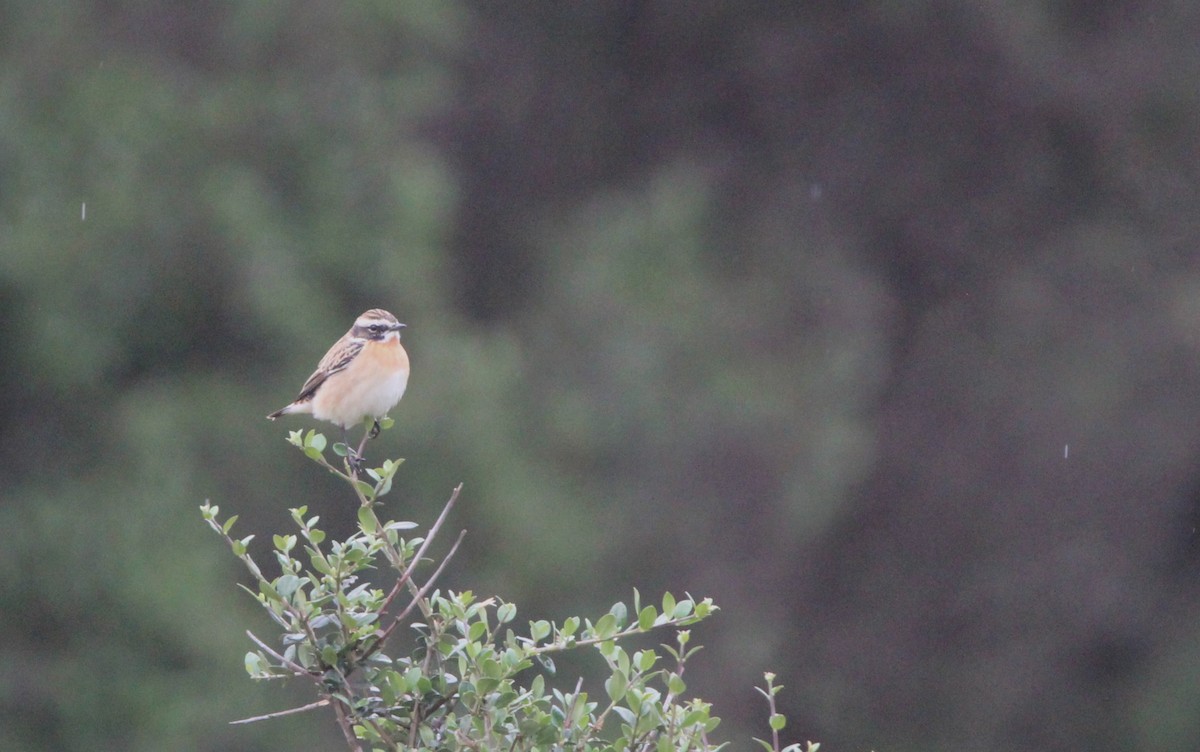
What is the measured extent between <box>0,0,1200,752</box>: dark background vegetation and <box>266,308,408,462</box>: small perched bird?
4715 millimetres

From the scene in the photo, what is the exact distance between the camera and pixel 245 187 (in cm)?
1132

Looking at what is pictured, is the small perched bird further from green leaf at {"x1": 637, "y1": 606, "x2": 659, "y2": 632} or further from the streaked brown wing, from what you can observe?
green leaf at {"x1": 637, "y1": 606, "x2": 659, "y2": 632}

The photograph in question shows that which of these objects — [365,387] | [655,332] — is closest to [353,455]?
[365,387]

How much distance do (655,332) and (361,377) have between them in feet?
24.2

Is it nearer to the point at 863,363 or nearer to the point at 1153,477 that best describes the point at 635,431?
the point at 863,363

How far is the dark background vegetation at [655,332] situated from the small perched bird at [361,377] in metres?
4.71

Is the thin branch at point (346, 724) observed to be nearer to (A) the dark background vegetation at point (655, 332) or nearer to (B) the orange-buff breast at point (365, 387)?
(B) the orange-buff breast at point (365, 387)

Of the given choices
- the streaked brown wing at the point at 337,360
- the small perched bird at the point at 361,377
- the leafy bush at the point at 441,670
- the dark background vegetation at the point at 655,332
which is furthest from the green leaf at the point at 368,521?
the dark background vegetation at the point at 655,332

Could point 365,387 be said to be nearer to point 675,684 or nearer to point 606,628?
point 606,628

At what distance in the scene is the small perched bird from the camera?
504 centimetres

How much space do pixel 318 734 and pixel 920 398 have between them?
6716 millimetres

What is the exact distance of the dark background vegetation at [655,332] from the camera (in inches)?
438

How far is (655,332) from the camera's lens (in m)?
12.3

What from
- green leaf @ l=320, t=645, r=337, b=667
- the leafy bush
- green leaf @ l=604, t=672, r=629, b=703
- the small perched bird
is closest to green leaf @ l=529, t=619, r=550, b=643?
the leafy bush
